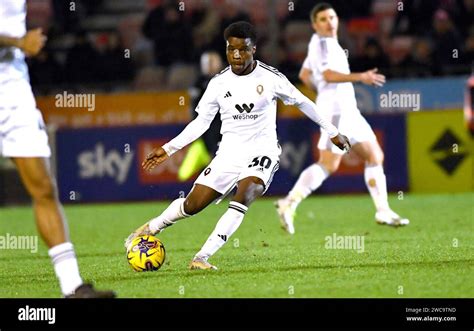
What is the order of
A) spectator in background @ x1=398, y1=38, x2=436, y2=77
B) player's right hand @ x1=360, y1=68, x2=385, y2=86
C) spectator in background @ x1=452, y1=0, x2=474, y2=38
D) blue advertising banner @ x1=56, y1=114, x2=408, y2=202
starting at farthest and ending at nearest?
spectator in background @ x1=452, y1=0, x2=474, y2=38, spectator in background @ x1=398, y1=38, x2=436, y2=77, blue advertising banner @ x1=56, y1=114, x2=408, y2=202, player's right hand @ x1=360, y1=68, x2=385, y2=86

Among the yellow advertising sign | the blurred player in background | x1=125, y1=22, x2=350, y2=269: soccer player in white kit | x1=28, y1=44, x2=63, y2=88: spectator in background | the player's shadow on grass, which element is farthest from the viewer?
x1=28, y1=44, x2=63, y2=88: spectator in background

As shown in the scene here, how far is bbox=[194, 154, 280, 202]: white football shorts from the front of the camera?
9320 millimetres

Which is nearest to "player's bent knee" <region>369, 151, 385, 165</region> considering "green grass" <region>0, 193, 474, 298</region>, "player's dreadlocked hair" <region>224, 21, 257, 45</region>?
"green grass" <region>0, 193, 474, 298</region>

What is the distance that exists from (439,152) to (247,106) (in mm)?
9234

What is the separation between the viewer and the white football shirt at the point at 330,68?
40.6 ft

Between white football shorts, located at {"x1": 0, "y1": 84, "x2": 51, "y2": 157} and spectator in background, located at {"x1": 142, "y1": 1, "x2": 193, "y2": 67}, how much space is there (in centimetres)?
1368

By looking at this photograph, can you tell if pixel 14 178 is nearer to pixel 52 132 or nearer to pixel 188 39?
pixel 52 132

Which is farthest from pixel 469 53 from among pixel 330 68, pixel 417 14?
pixel 330 68

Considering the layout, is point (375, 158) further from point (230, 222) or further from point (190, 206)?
point (230, 222)

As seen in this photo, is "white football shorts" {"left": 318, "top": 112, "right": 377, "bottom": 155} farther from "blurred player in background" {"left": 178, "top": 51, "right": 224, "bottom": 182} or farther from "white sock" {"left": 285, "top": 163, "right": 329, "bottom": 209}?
"blurred player in background" {"left": 178, "top": 51, "right": 224, "bottom": 182}

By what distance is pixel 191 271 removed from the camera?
30.1 ft

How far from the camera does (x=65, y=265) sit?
7156 millimetres
